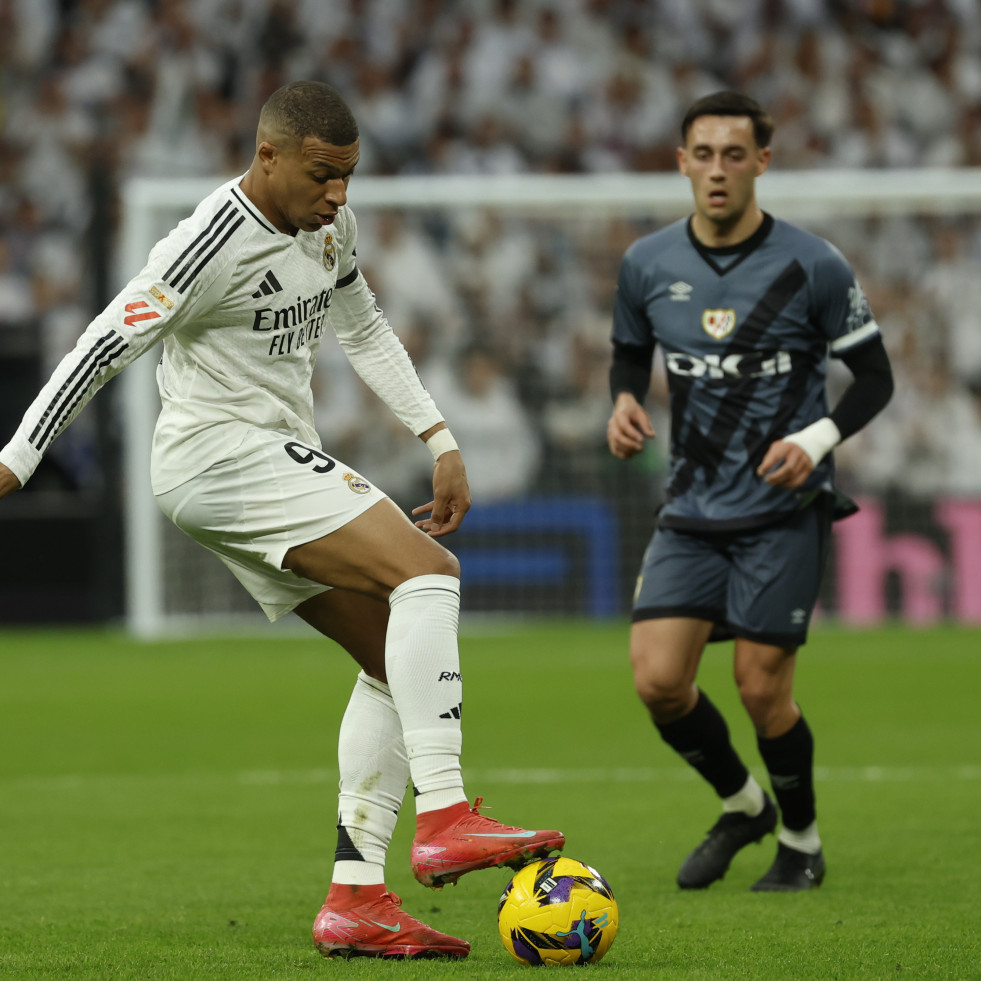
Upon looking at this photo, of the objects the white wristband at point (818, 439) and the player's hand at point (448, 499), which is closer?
the player's hand at point (448, 499)

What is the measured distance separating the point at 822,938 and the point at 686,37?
45.4 feet

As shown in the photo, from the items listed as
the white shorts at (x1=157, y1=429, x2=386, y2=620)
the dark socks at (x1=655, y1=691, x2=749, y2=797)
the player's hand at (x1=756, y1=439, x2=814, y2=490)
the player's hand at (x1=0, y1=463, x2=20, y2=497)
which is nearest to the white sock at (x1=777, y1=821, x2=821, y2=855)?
the dark socks at (x1=655, y1=691, x2=749, y2=797)

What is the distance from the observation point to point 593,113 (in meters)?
16.0

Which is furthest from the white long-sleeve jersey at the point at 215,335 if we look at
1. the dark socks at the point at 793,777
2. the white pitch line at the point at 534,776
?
the white pitch line at the point at 534,776

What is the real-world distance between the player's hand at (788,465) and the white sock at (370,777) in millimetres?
1255

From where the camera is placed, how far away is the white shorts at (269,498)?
377cm

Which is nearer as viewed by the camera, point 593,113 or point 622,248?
point 622,248

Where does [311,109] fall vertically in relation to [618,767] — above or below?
above

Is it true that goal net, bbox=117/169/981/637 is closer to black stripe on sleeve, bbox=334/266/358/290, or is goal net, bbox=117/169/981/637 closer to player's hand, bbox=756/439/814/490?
player's hand, bbox=756/439/814/490

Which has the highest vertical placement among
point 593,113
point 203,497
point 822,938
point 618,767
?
point 593,113

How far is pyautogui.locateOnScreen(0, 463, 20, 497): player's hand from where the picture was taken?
3361 millimetres

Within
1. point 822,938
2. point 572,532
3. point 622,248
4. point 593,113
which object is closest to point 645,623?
point 822,938

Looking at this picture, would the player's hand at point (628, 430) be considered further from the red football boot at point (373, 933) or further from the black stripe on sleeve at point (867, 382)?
the red football boot at point (373, 933)

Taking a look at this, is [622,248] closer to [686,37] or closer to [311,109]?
[686,37]
